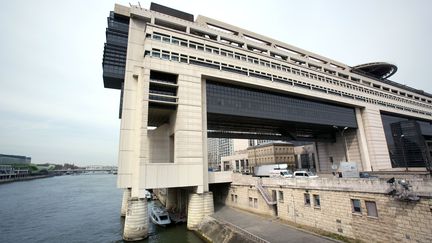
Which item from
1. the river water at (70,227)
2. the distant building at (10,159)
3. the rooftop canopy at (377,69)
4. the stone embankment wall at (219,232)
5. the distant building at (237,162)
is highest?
the rooftop canopy at (377,69)

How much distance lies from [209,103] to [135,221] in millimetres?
20794

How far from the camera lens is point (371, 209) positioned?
55.1 feet

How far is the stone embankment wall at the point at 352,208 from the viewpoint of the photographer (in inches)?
557

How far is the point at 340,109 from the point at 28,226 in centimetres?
6710

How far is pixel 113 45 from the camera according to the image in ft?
139

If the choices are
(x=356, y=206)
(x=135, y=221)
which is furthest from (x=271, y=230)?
(x=135, y=221)

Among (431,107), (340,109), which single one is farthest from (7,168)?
(431,107)

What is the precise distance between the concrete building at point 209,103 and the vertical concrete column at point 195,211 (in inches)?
5.1

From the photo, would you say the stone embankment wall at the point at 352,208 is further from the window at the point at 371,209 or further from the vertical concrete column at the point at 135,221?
the vertical concrete column at the point at 135,221

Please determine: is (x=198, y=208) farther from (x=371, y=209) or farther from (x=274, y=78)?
(x=274, y=78)

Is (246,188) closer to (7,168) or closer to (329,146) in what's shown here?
(329,146)

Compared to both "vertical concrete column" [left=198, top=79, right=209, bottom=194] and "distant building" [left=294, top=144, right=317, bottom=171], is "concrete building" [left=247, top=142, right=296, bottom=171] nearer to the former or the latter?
"distant building" [left=294, top=144, right=317, bottom=171]

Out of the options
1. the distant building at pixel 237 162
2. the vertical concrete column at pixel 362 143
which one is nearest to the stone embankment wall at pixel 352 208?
the vertical concrete column at pixel 362 143

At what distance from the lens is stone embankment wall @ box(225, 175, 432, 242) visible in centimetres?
1416
